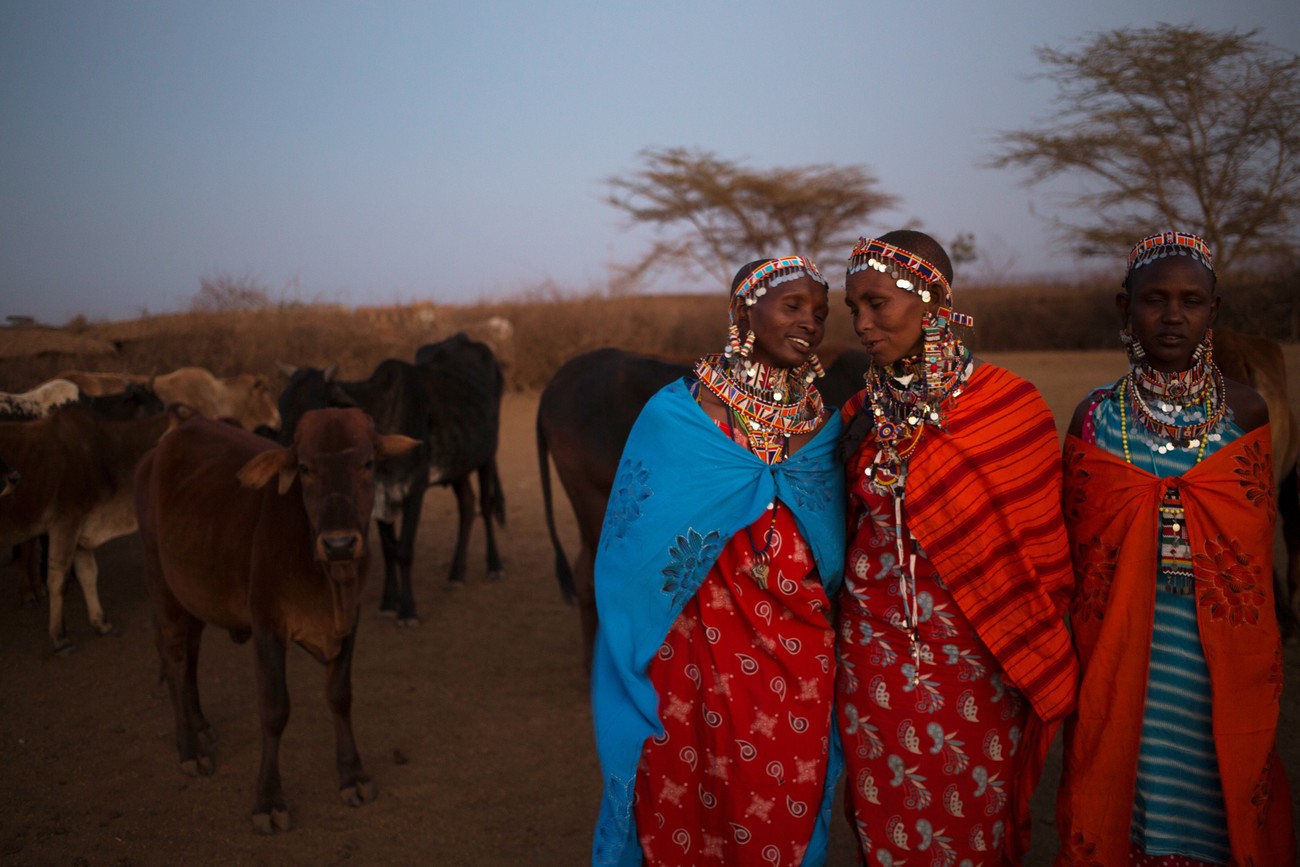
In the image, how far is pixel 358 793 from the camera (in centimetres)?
396

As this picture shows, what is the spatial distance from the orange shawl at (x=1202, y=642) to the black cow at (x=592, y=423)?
8.32 ft

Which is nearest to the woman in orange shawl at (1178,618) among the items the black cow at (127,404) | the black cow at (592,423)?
the black cow at (592,423)

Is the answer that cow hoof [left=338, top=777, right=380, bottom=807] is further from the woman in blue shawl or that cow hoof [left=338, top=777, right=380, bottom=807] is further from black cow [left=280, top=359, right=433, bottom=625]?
black cow [left=280, top=359, right=433, bottom=625]

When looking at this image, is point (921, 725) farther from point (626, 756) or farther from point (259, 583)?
point (259, 583)

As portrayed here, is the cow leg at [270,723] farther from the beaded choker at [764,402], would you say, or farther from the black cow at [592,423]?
the beaded choker at [764,402]

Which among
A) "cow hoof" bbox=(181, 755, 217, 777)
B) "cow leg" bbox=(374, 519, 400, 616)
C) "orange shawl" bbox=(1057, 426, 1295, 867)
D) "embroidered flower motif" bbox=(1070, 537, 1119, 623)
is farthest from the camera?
"cow leg" bbox=(374, 519, 400, 616)

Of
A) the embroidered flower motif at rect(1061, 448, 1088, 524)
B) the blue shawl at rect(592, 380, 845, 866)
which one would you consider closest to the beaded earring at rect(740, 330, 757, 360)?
the blue shawl at rect(592, 380, 845, 866)

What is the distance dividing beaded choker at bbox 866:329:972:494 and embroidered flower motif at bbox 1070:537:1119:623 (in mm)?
555

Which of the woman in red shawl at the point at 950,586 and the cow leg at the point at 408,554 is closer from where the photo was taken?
the woman in red shawl at the point at 950,586

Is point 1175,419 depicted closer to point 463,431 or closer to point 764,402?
point 764,402

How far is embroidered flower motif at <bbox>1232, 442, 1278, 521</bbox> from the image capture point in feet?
7.68

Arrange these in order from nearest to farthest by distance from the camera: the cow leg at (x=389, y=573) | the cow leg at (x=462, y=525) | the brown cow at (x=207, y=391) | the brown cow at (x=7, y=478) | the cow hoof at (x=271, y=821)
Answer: the cow hoof at (x=271, y=821), the brown cow at (x=7, y=478), the cow leg at (x=389, y=573), the cow leg at (x=462, y=525), the brown cow at (x=207, y=391)

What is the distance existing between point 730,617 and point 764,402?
23.5 inches

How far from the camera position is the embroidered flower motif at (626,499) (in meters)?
2.52
